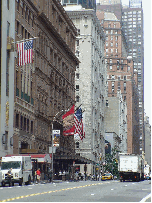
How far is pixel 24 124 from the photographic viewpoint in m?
75.1

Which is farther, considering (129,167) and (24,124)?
(24,124)

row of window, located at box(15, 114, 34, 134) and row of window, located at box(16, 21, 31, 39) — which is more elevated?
row of window, located at box(16, 21, 31, 39)

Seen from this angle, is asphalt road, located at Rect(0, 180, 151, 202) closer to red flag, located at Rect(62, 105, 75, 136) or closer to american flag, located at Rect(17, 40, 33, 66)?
american flag, located at Rect(17, 40, 33, 66)

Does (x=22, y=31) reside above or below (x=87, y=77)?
below

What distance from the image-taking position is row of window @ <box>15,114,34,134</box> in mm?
71750

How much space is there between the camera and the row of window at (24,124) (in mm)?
71750

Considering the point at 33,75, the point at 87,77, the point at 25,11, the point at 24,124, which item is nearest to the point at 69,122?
the point at 24,124

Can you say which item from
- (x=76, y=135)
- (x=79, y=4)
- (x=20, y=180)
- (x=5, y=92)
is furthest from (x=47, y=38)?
(x=79, y=4)

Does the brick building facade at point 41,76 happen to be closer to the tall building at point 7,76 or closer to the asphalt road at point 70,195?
the tall building at point 7,76

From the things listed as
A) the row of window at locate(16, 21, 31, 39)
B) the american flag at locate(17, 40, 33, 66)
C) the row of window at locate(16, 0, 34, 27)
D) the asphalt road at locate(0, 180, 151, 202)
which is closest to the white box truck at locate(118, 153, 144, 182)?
the row of window at locate(16, 21, 31, 39)

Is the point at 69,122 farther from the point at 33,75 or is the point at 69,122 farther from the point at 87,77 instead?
the point at 87,77

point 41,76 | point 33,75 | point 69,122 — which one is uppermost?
point 41,76

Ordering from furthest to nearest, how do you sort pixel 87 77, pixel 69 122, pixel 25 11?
pixel 87 77
pixel 69 122
pixel 25 11

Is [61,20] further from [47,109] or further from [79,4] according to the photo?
[79,4]
